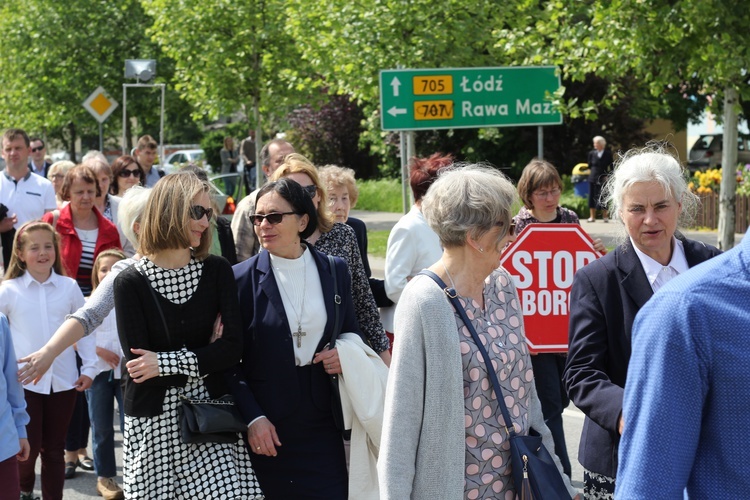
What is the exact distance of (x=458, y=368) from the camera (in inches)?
128

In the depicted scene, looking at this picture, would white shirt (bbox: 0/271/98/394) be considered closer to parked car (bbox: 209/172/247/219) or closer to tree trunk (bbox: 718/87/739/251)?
parked car (bbox: 209/172/247/219)

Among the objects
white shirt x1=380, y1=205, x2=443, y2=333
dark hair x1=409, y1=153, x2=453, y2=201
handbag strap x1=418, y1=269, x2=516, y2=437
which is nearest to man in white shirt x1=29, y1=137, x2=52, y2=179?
white shirt x1=380, y1=205, x2=443, y2=333

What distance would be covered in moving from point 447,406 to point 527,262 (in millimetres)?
3890

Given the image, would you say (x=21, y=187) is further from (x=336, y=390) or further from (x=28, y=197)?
(x=336, y=390)

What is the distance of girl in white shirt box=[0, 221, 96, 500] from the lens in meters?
6.30

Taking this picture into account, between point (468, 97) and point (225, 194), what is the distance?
34.6 ft

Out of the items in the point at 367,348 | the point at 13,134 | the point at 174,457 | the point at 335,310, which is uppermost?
the point at 13,134

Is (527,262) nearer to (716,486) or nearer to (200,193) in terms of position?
(200,193)

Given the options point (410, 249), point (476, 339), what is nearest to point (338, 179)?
point (410, 249)

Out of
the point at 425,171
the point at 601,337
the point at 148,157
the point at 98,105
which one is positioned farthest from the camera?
the point at 98,105

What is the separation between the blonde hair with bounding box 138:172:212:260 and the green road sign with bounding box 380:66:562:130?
662 cm

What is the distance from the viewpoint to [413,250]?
20.6ft

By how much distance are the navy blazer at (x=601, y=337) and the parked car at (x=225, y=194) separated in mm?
1833

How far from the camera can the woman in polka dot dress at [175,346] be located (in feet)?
14.3
